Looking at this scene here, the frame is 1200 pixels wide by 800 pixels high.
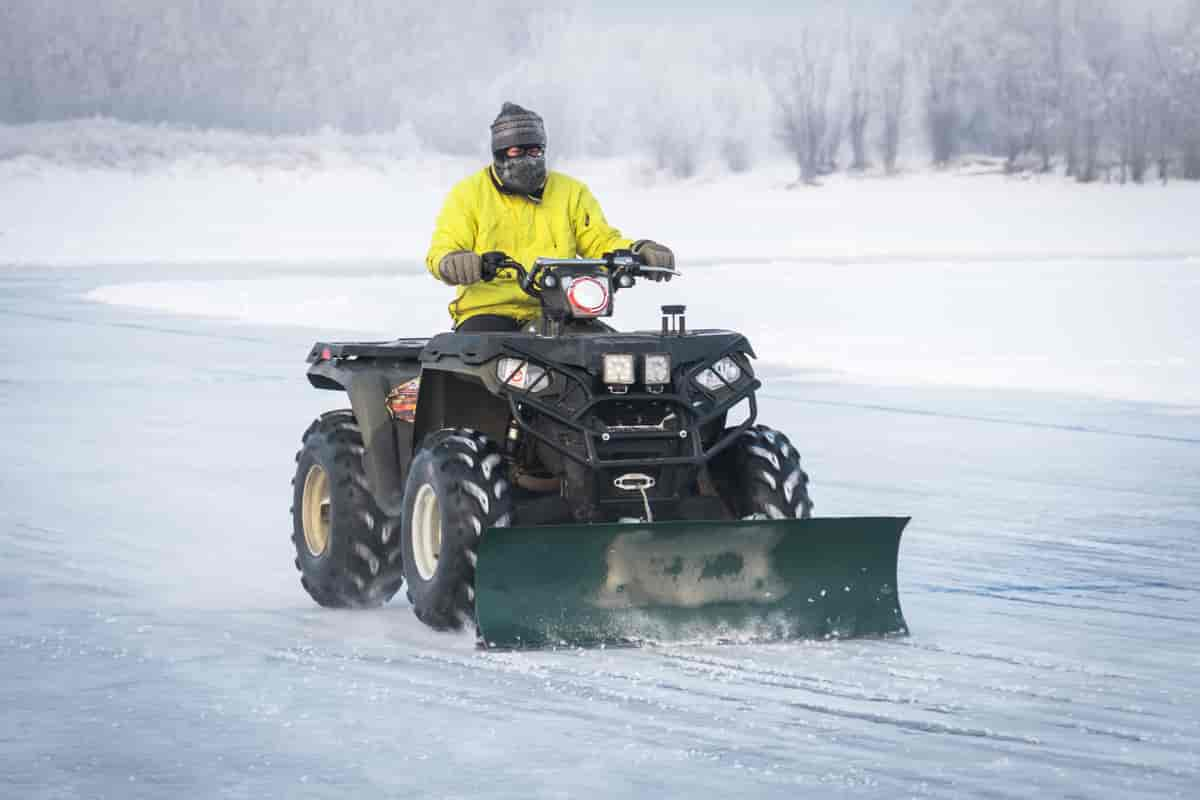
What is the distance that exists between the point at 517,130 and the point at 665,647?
6.79 feet

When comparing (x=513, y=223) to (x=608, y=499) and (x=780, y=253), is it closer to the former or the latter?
(x=608, y=499)

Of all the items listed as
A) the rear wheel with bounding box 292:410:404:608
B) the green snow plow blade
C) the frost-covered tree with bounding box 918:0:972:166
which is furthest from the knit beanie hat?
the frost-covered tree with bounding box 918:0:972:166

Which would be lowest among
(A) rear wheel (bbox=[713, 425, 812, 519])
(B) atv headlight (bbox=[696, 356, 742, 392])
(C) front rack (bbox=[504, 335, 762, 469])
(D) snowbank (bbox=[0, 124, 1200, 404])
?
(D) snowbank (bbox=[0, 124, 1200, 404])

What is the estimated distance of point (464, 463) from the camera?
8.20 metres

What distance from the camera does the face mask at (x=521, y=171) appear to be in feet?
29.5

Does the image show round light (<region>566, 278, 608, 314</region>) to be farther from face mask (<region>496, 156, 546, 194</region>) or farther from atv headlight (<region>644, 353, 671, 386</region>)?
face mask (<region>496, 156, 546, 194</region>)

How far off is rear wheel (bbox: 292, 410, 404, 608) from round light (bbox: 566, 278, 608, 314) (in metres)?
1.30

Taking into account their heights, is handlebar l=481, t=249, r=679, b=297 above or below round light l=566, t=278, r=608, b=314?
above

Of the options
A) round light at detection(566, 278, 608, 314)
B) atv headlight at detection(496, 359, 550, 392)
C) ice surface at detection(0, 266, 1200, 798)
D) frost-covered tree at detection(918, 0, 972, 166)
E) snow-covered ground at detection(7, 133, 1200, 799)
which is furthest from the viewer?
frost-covered tree at detection(918, 0, 972, 166)

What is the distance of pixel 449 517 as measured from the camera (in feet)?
26.6

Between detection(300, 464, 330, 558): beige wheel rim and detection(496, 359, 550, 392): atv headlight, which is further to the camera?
detection(300, 464, 330, 558): beige wheel rim

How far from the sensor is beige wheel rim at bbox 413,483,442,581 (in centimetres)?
850

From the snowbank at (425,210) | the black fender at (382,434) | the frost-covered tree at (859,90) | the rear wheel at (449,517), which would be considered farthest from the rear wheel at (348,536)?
the frost-covered tree at (859,90)

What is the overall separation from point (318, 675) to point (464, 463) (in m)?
0.88
